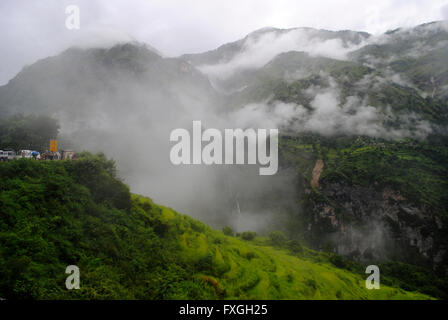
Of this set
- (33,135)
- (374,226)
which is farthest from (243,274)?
(374,226)

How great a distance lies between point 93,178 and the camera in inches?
867

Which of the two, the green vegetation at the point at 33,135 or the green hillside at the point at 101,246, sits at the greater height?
the green vegetation at the point at 33,135

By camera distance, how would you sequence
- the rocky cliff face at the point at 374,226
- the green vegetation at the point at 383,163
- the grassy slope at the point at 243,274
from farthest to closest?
the green vegetation at the point at 383,163, the rocky cliff face at the point at 374,226, the grassy slope at the point at 243,274

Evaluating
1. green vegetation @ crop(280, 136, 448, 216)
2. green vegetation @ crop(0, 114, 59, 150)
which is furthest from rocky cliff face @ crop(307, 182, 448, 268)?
green vegetation @ crop(0, 114, 59, 150)

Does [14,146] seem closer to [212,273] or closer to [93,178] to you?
[93,178]

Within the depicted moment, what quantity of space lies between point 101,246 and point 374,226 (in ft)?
512

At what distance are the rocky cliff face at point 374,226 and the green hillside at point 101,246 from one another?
4742 inches

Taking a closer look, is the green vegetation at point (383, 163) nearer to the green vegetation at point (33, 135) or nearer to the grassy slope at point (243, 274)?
the grassy slope at point (243, 274)

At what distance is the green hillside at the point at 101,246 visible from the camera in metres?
13.8

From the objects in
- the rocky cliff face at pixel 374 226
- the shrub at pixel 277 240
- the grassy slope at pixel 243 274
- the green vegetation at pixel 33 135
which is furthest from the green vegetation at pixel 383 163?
the green vegetation at pixel 33 135

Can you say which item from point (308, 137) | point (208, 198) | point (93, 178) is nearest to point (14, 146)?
point (93, 178)

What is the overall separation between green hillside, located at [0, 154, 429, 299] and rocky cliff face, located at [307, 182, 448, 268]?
12044 cm

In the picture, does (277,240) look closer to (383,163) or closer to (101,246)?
(101,246)
